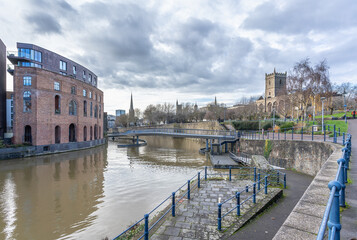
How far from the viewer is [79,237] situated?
280 inches

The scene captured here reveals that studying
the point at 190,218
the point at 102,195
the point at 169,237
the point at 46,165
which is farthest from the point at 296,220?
the point at 46,165

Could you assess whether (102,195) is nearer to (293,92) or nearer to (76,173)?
(76,173)

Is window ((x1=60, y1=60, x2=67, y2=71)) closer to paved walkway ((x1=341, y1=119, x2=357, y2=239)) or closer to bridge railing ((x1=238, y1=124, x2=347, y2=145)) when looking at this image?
bridge railing ((x1=238, y1=124, x2=347, y2=145))

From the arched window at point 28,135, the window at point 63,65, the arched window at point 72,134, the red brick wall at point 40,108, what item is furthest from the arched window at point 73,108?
the window at point 63,65

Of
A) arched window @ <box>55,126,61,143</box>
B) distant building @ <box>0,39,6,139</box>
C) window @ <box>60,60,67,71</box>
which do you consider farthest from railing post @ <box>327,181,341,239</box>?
window @ <box>60,60,67,71</box>

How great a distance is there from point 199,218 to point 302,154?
38.9 feet

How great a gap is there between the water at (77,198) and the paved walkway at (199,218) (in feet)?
8.09

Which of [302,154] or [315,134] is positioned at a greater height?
[315,134]

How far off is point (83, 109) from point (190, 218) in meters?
33.4

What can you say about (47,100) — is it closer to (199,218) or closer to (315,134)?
(199,218)

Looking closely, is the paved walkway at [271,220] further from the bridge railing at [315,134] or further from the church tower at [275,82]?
the church tower at [275,82]

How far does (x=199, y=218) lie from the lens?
266 inches

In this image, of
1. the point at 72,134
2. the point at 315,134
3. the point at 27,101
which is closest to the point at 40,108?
the point at 27,101

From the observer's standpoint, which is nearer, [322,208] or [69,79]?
[322,208]
